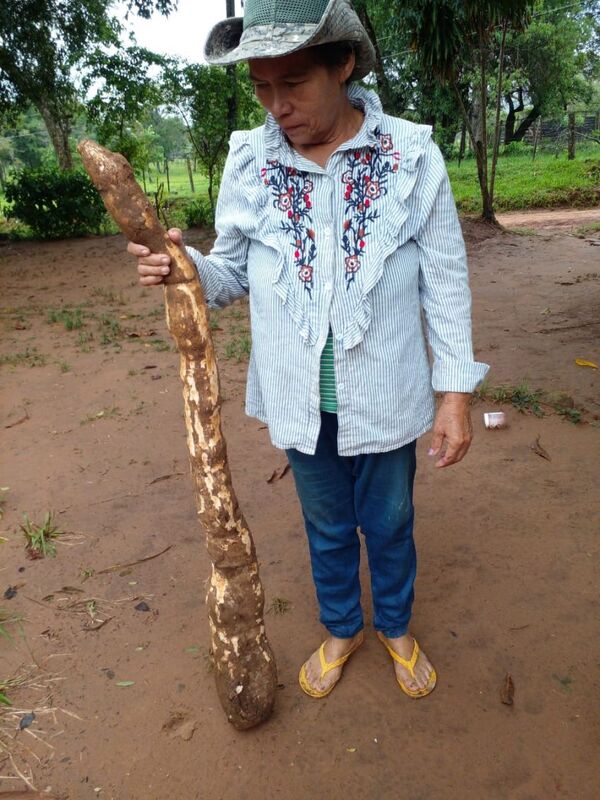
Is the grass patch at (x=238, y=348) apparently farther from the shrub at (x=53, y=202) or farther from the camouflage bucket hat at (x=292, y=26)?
the shrub at (x=53, y=202)

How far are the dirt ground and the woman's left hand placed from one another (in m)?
0.86

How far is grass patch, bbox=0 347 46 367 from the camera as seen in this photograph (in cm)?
505

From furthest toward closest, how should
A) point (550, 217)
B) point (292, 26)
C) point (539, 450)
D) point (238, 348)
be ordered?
point (550, 217) → point (238, 348) → point (539, 450) → point (292, 26)

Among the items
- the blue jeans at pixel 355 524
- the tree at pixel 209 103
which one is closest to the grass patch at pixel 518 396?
the blue jeans at pixel 355 524

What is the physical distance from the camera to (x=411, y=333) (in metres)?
1.52

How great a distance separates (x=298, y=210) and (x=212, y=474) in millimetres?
715

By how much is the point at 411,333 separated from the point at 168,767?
1400 millimetres

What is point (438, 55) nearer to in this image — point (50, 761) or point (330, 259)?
point (330, 259)

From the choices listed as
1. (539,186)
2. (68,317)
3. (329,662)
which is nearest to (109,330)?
(68,317)

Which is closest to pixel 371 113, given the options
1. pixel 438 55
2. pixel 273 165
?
pixel 273 165

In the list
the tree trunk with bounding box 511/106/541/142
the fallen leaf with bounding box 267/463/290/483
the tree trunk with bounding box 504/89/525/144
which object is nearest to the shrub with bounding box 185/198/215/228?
the fallen leaf with bounding box 267/463/290/483

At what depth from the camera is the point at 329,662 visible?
76.2 inches

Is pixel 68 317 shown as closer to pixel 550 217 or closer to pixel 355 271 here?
pixel 355 271

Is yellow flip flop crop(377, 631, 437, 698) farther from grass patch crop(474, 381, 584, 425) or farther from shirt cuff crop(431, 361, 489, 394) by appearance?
grass patch crop(474, 381, 584, 425)
